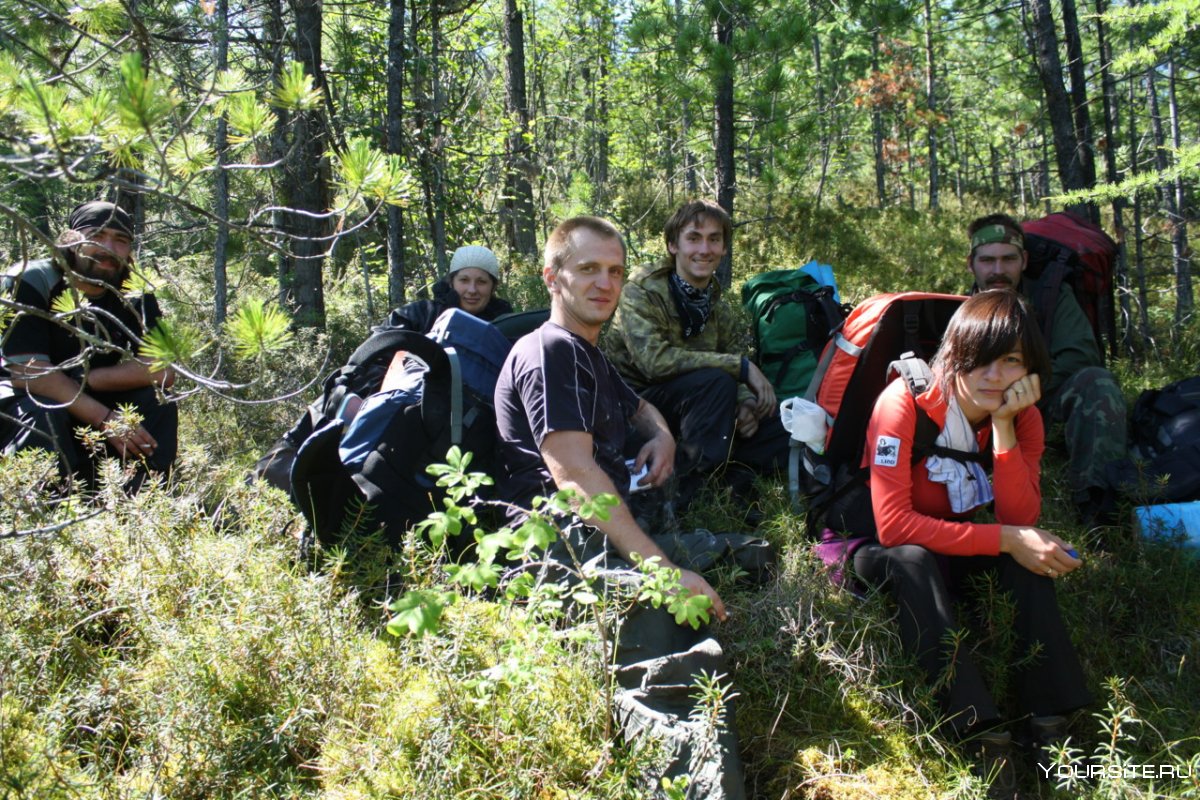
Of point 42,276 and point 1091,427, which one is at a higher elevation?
point 42,276

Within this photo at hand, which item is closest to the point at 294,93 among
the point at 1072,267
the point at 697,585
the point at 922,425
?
the point at 697,585

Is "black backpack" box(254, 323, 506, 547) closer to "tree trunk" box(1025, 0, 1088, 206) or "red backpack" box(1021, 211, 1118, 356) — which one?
"red backpack" box(1021, 211, 1118, 356)

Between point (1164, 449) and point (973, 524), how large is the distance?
1.74m

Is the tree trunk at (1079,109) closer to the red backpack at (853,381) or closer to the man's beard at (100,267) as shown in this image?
the red backpack at (853,381)

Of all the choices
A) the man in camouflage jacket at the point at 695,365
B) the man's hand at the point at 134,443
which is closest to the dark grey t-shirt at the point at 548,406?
the man in camouflage jacket at the point at 695,365

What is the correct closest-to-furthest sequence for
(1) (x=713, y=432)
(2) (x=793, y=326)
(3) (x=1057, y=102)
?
(1) (x=713, y=432) → (2) (x=793, y=326) → (3) (x=1057, y=102)

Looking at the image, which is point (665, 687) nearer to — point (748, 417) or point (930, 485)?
point (930, 485)

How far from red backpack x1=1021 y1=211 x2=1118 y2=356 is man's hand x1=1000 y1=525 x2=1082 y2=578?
7.14 ft

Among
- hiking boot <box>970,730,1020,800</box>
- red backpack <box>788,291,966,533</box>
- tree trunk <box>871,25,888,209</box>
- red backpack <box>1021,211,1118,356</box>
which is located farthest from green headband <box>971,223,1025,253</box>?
tree trunk <box>871,25,888,209</box>

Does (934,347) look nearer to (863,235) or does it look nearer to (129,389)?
(129,389)

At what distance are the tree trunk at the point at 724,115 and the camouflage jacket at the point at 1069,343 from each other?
237 cm

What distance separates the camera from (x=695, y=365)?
14.5 feet

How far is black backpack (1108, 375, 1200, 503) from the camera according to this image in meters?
3.79

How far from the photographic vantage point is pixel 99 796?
2219mm
